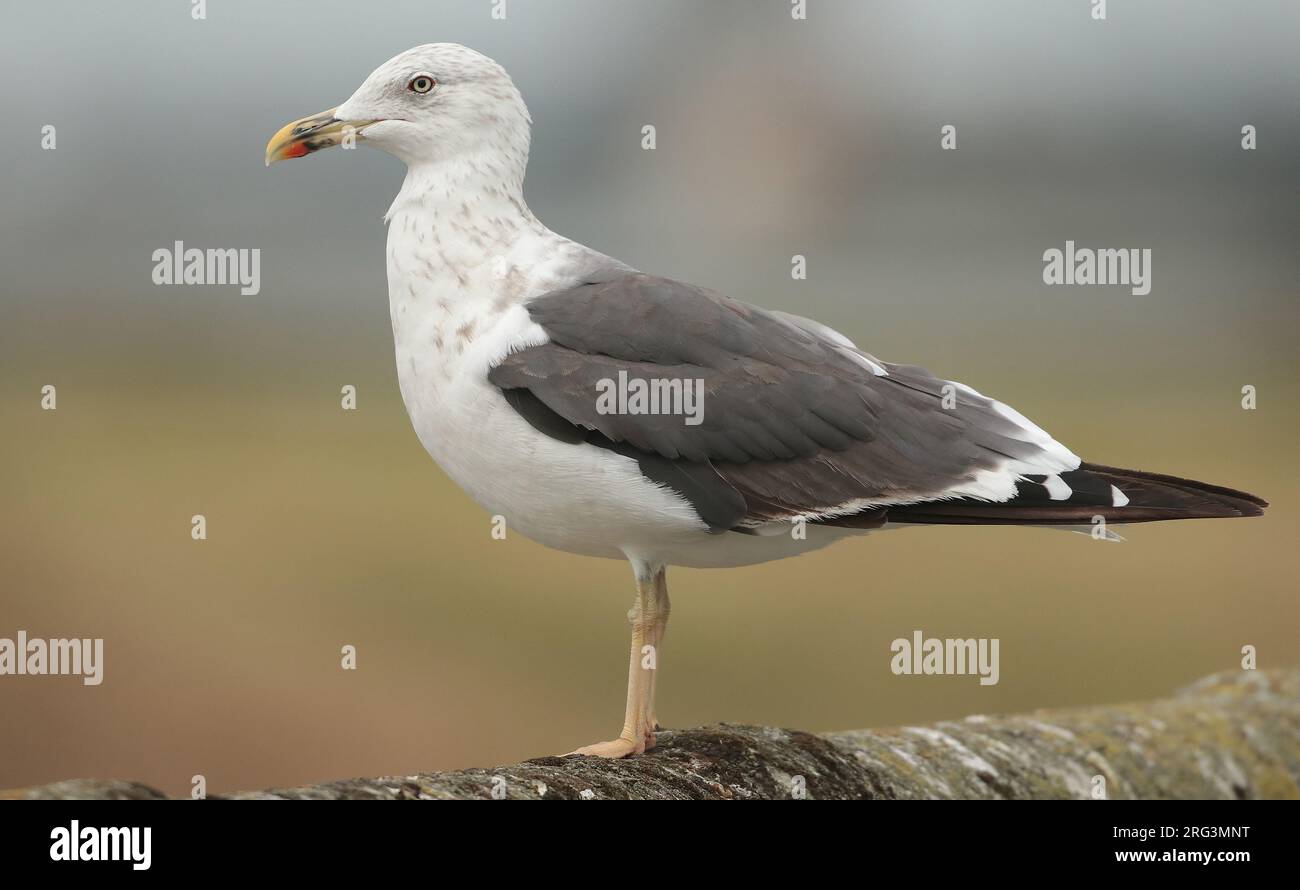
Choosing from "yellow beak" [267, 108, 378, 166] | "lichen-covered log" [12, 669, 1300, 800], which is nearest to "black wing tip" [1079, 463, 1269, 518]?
"lichen-covered log" [12, 669, 1300, 800]

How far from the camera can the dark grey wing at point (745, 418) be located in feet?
12.6

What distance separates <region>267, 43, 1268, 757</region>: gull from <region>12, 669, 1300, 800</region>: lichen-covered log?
0.34m

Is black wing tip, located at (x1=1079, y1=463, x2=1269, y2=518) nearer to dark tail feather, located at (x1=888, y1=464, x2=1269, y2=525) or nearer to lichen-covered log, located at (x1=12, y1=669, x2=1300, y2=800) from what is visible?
dark tail feather, located at (x1=888, y1=464, x2=1269, y2=525)

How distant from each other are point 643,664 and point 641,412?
0.92m

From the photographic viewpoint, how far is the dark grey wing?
386 centimetres

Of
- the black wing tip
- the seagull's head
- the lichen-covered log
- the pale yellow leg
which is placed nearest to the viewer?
the lichen-covered log

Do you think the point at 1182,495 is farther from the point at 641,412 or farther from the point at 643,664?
the point at 643,664

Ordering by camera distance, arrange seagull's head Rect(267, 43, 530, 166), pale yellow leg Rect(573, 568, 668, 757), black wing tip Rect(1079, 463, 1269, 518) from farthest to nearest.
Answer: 1. seagull's head Rect(267, 43, 530, 166)
2. pale yellow leg Rect(573, 568, 668, 757)
3. black wing tip Rect(1079, 463, 1269, 518)

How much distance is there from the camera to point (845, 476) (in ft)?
12.9

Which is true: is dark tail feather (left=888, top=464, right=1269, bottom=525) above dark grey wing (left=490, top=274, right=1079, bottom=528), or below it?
below

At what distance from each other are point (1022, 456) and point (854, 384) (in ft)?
1.86

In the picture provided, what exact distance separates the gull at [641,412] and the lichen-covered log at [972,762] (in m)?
0.34

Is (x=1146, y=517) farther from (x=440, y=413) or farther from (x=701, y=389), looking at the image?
(x=440, y=413)

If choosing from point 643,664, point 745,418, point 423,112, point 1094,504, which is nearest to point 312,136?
point 423,112
